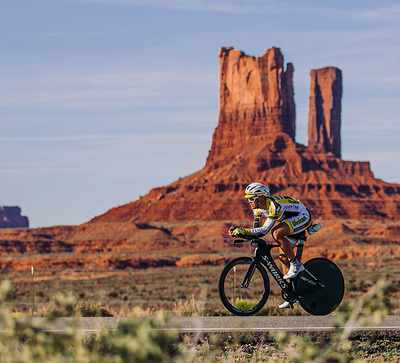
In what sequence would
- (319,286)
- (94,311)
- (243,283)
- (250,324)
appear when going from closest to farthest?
1. (250,324)
2. (243,283)
3. (319,286)
4. (94,311)

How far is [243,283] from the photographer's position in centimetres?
859

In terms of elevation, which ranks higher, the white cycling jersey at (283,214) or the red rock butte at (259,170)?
the red rock butte at (259,170)

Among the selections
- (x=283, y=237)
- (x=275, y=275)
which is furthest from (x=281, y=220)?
(x=275, y=275)

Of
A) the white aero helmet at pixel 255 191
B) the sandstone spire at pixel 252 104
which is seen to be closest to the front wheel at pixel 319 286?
the white aero helmet at pixel 255 191

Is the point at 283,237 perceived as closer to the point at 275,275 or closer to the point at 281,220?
the point at 281,220

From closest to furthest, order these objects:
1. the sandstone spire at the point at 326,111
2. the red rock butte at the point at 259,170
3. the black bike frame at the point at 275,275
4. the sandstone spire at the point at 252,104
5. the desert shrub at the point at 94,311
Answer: the black bike frame at the point at 275,275 → the desert shrub at the point at 94,311 → the red rock butte at the point at 259,170 → the sandstone spire at the point at 252,104 → the sandstone spire at the point at 326,111

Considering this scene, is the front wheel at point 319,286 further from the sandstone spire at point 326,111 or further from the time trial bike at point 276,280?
the sandstone spire at point 326,111

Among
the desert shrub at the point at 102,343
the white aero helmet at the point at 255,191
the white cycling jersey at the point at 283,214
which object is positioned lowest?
the desert shrub at the point at 102,343

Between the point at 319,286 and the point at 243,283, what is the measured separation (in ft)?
2.88

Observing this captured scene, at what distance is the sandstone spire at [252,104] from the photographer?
113812 mm

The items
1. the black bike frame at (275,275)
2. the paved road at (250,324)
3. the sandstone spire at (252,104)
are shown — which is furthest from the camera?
the sandstone spire at (252,104)

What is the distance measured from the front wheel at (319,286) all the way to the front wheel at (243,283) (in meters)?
0.39

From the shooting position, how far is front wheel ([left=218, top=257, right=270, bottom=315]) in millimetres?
8594

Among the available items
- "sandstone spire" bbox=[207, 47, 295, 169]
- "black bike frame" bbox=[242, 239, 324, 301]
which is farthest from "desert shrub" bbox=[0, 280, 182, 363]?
"sandstone spire" bbox=[207, 47, 295, 169]
